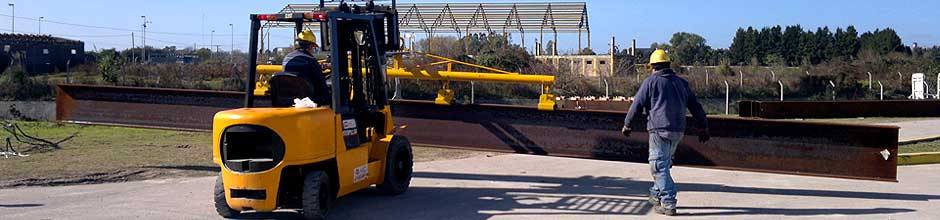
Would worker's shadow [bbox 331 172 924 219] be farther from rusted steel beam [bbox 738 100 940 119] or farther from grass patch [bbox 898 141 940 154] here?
rusted steel beam [bbox 738 100 940 119]

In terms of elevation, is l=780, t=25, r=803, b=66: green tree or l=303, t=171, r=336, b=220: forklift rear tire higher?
l=780, t=25, r=803, b=66: green tree

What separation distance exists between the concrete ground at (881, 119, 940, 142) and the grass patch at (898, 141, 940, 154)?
1.82 feet

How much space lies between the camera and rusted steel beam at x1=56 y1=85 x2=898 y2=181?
1077 cm

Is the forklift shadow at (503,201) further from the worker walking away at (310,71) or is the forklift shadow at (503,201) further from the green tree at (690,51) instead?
the green tree at (690,51)

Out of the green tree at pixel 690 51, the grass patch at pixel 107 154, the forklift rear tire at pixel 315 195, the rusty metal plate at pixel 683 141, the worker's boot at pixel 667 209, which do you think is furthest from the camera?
the green tree at pixel 690 51

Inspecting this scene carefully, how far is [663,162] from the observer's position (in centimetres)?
950

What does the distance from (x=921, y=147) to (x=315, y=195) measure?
13.0 m

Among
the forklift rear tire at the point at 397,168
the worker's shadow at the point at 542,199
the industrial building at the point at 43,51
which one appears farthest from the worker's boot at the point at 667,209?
the industrial building at the point at 43,51

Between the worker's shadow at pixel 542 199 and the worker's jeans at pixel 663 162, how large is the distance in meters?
0.34

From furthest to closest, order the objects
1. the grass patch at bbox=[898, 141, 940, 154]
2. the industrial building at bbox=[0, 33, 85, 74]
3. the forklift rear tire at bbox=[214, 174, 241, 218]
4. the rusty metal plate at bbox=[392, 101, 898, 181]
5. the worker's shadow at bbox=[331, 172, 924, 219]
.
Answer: the industrial building at bbox=[0, 33, 85, 74]
the grass patch at bbox=[898, 141, 940, 154]
the rusty metal plate at bbox=[392, 101, 898, 181]
the worker's shadow at bbox=[331, 172, 924, 219]
the forklift rear tire at bbox=[214, 174, 241, 218]

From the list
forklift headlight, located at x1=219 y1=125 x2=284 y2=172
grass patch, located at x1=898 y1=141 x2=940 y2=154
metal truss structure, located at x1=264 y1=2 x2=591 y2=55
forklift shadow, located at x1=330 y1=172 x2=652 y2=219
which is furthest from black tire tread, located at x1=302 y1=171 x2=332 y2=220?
metal truss structure, located at x1=264 y1=2 x2=591 y2=55

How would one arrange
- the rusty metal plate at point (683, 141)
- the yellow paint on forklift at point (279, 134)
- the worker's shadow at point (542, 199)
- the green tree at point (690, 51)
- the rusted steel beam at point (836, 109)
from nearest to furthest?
the yellow paint on forklift at point (279, 134) < the worker's shadow at point (542, 199) < the rusty metal plate at point (683, 141) < the rusted steel beam at point (836, 109) < the green tree at point (690, 51)

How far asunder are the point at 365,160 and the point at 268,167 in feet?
5.18

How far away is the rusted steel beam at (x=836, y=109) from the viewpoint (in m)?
19.0
